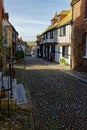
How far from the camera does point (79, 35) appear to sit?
2536 centimetres

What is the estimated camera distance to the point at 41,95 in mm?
13609

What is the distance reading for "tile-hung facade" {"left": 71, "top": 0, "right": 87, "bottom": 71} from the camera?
2392 cm

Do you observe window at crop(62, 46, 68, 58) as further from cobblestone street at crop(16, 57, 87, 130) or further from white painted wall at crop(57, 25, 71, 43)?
cobblestone street at crop(16, 57, 87, 130)

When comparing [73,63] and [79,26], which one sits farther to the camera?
[73,63]

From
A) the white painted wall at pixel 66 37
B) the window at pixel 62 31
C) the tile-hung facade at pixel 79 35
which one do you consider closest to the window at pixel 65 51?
the white painted wall at pixel 66 37

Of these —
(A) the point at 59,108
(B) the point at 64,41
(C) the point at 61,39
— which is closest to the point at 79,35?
(B) the point at 64,41

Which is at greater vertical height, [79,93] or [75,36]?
[75,36]

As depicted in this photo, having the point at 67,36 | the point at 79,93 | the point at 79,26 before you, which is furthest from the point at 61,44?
the point at 79,93

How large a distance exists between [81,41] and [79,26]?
1541mm

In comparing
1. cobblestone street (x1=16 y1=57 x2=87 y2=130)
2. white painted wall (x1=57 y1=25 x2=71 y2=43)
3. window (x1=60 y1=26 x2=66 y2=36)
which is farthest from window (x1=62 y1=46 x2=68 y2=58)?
cobblestone street (x1=16 y1=57 x2=87 y2=130)

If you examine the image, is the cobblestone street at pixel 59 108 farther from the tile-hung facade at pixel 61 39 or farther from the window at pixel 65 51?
the window at pixel 65 51

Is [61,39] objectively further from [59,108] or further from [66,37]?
[59,108]

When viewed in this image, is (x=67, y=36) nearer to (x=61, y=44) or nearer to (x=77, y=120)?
(x=61, y=44)

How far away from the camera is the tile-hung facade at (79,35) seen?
23.9 metres
